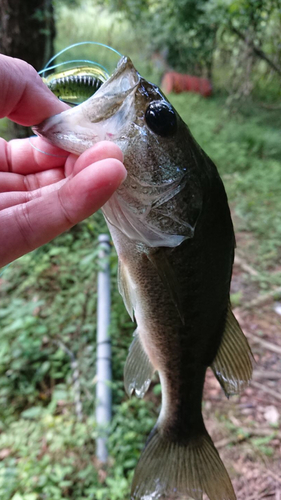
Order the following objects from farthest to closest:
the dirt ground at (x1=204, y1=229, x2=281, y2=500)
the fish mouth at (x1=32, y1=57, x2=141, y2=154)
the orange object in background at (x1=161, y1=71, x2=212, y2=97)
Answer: the orange object in background at (x1=161, y1=71, x2=212, y2=97)
the dirt ground at (x1=204, y1=229, x2=281, y2=500)
the fish mouth at (x1=32, y1=57, x2=141, y2=154)

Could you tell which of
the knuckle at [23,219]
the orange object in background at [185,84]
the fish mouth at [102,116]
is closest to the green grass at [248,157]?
the orange object in background at [185,84]

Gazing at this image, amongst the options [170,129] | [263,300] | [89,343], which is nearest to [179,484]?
[170,129]

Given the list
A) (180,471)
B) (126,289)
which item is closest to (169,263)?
(126,289)

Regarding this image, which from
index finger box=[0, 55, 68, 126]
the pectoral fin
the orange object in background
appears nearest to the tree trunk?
index finger box=[0, 55, 68, 126]

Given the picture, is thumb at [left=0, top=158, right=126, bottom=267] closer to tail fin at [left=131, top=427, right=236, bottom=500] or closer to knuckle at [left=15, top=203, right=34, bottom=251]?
knuckle at [left=15, top=203, right=34, bottom=251]

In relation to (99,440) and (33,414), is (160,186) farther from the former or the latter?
(33,414)

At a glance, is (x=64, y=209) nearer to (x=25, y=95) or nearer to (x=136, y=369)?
(x=25, y=95)
